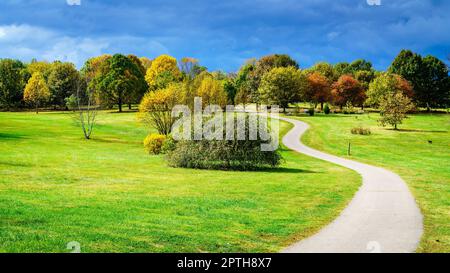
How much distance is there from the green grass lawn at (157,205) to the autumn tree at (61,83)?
2820 inches

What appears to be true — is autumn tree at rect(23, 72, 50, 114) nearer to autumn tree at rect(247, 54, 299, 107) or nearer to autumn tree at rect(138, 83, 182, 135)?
autumn tree at rect(247, 54, 299, 107)

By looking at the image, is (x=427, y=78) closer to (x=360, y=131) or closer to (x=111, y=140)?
(x=360, y=131)

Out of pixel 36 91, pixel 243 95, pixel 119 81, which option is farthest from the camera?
pixel 243 95

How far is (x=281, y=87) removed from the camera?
344ft

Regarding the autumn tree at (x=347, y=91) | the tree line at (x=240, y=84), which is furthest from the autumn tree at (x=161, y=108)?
the autumn tree at (x=347, y=91)

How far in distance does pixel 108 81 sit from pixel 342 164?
6567 cm

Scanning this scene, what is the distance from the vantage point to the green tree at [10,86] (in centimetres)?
10612

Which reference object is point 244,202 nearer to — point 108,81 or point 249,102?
point 108,81

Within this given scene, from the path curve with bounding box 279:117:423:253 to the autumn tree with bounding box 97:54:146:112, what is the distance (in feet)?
244

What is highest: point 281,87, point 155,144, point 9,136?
point 281,87

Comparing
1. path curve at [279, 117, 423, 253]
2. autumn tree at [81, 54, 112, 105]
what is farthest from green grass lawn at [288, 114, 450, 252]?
autumn tree at [81, 54, 112, 105]

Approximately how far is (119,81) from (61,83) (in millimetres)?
21746

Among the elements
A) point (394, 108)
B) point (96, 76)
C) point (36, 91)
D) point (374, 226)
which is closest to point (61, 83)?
point (36, 91)

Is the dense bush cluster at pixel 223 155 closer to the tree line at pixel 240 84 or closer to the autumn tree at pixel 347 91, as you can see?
the tree line at pixel 240 84
